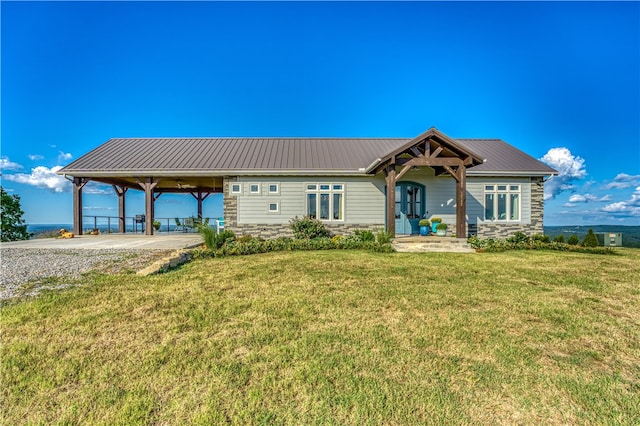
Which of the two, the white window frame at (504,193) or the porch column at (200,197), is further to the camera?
the porch column at (200,197)

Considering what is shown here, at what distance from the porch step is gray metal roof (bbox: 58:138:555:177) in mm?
3609

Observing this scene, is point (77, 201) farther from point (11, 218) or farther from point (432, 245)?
point (432, 245)

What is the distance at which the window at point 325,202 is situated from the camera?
12930mm

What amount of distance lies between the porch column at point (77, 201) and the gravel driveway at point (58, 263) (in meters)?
4.96

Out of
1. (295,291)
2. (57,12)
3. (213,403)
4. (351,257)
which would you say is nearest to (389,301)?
(295,291)

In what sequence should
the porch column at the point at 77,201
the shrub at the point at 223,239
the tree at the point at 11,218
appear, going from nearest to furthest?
the shrub at the point at 223,239, the porch column at the point at 77,201, the tree at the point at 11,218

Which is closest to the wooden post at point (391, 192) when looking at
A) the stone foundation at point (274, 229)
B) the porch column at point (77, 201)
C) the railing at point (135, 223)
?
the stone foundation at point (274, 229)

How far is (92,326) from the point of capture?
3.56 m

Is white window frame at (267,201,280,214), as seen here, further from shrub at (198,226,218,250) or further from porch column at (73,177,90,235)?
porch column at (73,177,90,235)

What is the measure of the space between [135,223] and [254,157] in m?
9.54

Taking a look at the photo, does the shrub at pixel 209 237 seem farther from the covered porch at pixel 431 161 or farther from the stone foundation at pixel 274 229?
the covered porch at pixel 431 161

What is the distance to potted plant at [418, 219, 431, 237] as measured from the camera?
1255 centimetres

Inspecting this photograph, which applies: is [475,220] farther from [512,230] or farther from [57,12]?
[57,12]

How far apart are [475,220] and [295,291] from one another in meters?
10.7
